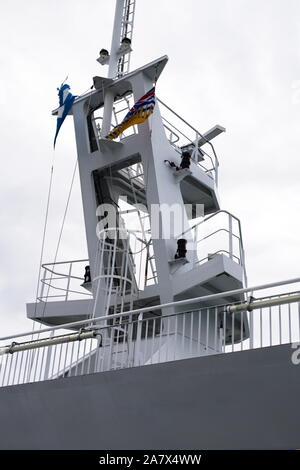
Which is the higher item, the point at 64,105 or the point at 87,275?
the point at 64,105

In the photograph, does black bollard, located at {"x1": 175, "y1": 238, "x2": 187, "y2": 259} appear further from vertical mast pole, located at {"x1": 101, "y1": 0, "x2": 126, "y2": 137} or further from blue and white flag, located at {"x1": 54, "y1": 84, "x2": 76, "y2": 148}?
blue and white flag, located at {"x1": 54, "y1": 84, "x2": 76, "y2": 148}

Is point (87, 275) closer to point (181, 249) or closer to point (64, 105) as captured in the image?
point (181, 249)

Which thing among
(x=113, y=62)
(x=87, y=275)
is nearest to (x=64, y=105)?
(x=113, y=62)

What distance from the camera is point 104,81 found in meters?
16.3

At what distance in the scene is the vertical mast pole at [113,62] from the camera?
632 inches

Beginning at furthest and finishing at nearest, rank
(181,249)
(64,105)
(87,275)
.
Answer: (64,105) → (87,275) → (181,249)

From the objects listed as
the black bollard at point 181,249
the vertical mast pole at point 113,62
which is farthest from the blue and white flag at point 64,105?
the black bollard at point 181,249

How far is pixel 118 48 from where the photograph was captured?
17.5 m

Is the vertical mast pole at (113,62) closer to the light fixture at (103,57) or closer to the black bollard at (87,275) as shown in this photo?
the light fixture at (103,57)

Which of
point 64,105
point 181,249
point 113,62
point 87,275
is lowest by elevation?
point 181,249

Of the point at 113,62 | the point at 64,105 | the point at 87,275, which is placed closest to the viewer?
the point at 87,275

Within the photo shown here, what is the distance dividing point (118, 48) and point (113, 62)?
23.0 inches
